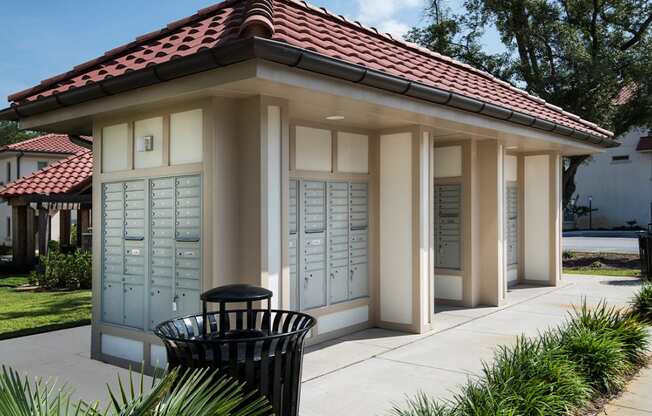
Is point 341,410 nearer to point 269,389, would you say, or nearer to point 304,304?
point 269,389

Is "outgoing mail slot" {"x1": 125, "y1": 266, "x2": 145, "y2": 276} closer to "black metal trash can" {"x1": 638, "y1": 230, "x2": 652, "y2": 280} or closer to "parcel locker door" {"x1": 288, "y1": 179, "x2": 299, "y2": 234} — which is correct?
"parcel locker door" {"x1": 288, "y1": 179, "x2": 299, "y2": 234}

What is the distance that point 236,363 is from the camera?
337 cm

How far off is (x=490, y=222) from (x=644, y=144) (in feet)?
99.4

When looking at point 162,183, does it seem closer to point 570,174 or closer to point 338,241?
point 338,241

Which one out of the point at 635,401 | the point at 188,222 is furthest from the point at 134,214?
the point at 635,401

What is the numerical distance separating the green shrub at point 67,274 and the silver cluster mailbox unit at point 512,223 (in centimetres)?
989

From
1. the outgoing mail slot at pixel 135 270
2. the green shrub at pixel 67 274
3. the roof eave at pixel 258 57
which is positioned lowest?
the green shrub at pixel 67 274

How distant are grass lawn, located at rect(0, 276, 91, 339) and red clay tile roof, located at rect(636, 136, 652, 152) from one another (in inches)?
1305

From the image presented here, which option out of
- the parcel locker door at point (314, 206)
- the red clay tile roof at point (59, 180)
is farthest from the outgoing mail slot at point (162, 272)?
the red clay tile roof at point (59, 180)

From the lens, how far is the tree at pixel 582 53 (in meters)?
16.4

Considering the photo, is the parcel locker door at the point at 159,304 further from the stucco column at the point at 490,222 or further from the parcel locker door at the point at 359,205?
the stucco column at the point at 490,222

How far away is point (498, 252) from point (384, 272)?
2.75 meters

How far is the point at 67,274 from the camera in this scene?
14.2 metres

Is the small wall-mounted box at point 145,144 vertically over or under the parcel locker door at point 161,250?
over
